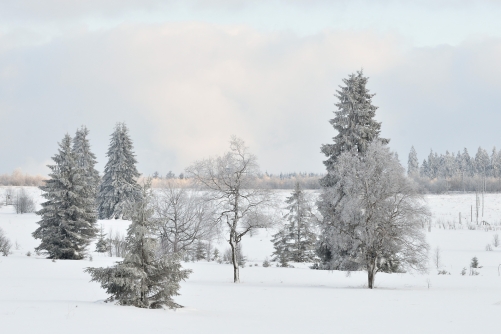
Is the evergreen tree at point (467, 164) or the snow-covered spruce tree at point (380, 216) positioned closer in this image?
the snow-covered spruce tree at point (380, 216)

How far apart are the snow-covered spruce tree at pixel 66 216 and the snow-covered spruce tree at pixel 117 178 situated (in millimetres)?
21116

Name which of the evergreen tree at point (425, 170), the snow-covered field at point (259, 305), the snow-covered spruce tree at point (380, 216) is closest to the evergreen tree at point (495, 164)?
the evergreen tree at point (425, 170)

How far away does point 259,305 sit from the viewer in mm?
18406

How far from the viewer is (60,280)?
23.8 meters

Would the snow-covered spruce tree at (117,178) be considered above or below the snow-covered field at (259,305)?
above

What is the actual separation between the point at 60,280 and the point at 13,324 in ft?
49.6

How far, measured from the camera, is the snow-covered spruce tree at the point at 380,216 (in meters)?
25.0

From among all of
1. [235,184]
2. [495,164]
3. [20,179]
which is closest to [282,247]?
[235,184]

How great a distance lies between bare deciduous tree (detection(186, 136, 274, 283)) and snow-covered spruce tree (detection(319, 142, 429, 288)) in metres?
4.28

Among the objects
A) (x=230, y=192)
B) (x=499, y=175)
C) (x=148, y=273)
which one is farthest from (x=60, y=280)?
(x=499, y=175)

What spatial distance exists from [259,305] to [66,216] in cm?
2073

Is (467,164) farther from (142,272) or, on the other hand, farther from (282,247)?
(142,272)

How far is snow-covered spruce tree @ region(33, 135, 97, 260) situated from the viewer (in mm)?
33844

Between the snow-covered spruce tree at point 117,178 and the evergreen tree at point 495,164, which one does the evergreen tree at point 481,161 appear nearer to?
the evergreen tree at point 495,164
